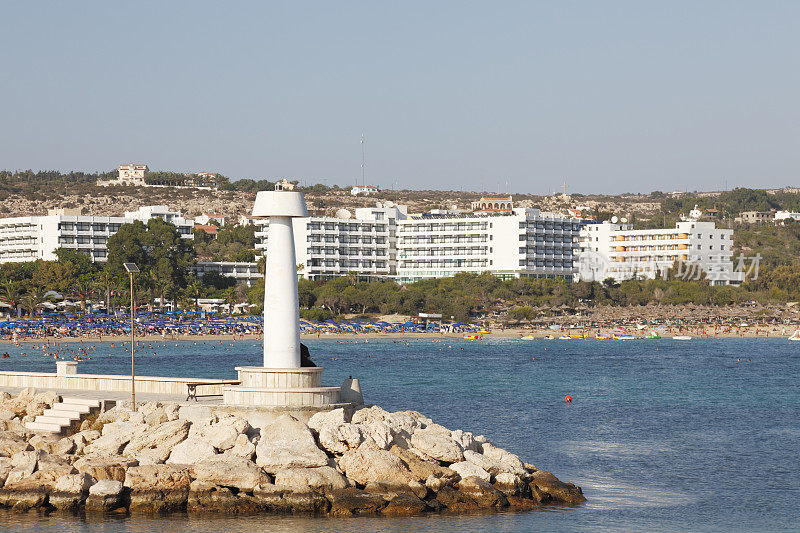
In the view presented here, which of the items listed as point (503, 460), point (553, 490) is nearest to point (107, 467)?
point (503, 460)

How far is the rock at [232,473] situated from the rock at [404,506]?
278cm

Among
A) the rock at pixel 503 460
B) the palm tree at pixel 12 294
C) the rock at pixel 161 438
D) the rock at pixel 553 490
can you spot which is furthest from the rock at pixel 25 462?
the palm tree at pixel 12 294

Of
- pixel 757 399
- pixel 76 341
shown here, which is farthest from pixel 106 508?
pixel 76 341

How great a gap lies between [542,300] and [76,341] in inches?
2381

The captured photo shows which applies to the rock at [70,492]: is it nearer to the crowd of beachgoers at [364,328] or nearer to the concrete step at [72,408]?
the concrete step at [72,408]

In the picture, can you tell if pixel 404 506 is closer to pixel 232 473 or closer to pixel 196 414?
pixel 232 473

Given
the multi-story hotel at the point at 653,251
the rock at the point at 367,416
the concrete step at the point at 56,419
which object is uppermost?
the multi-story hotel at the point at 653,251

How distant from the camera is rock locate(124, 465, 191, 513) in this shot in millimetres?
24922

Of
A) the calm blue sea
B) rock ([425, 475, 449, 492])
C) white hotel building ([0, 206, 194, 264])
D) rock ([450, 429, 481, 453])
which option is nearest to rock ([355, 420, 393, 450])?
rock ([425, 475, 449, 492])

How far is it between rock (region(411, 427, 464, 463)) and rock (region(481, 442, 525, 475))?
0.93 m

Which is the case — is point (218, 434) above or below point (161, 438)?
above

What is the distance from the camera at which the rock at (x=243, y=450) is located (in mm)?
25938

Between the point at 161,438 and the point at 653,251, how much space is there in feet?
511

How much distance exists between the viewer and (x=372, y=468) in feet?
84.5
